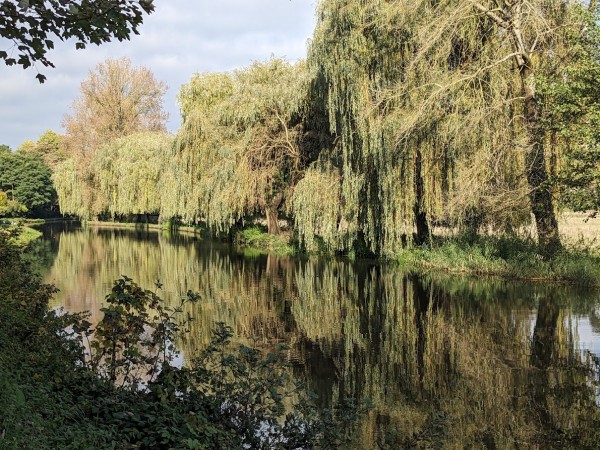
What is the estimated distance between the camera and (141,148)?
122ft

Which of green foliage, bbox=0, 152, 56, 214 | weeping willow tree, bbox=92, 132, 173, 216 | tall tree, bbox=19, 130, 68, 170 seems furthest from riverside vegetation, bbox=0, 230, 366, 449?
tall tree, bbox=19, 130, 68, 170

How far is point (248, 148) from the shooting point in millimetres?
23047

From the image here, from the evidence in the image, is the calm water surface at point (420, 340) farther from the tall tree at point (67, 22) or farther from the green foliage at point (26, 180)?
the green foliage at point (26, 180)

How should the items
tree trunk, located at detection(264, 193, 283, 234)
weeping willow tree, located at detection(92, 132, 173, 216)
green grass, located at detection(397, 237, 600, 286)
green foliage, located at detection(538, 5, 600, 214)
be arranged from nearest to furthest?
green foliage, located at detection(538, 5, 600, 214) < green grass, located at detection(397, 237, 600, 286) < tree trunk, located at detection(264, 193, 283, 234) < weeping willow tree, located at detection(92, 132, 173, 216)

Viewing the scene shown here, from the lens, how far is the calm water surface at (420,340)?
18.3 feet

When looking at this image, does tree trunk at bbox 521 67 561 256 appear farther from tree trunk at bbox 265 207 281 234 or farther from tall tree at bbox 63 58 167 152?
tall tree at bbox 63 58 167 152

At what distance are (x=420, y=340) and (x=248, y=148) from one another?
1536cm

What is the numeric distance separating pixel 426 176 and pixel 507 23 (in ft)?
14.3

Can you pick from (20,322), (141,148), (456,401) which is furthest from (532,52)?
(141,148)

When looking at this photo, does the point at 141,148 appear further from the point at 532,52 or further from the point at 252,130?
the point at 532,52

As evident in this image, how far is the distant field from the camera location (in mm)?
15237

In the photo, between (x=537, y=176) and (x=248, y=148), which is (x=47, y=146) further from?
→ (x=537, y=176)

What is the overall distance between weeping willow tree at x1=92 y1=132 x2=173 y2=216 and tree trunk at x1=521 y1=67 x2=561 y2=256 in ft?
82.7

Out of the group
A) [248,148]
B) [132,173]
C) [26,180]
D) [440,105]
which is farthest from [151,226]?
[440,105]
